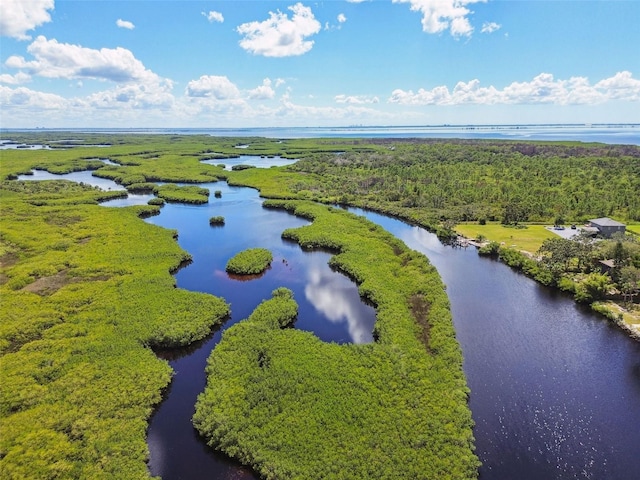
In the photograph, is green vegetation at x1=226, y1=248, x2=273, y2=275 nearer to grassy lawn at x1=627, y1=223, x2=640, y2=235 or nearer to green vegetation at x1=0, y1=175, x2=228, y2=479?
green vegetation at x1=0, y1=175, x2=228, y2=479

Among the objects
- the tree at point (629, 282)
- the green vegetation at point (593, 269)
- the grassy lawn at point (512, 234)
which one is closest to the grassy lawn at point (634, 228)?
the grassy lawn at point (512, 234)

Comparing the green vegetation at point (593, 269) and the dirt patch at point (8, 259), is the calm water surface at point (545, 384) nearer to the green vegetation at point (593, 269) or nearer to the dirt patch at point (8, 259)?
the green vegetation at point (593, 269)

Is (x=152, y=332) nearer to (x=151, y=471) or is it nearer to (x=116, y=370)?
(x=116, y=370)

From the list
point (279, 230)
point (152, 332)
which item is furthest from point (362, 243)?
point (152, 332)

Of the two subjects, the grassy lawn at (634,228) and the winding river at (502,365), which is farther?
the grassy lawn at (634,228)

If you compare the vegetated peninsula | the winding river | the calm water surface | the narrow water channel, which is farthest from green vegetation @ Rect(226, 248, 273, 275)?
the calm water surface

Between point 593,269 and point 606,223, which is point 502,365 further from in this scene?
point 606,223
